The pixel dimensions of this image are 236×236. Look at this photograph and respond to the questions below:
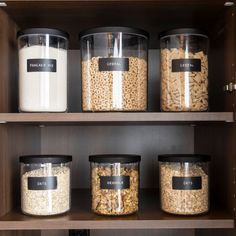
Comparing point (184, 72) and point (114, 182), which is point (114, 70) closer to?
point (184, 72)

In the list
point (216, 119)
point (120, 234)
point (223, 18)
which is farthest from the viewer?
point (120, 234)

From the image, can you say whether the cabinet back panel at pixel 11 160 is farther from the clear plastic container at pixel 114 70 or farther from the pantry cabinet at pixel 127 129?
the clear plastic container at pixel 114 70

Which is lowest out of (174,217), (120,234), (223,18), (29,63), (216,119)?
(120,234)

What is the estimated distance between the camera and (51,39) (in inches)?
39.9

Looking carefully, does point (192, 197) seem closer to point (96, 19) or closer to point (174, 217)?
point (174, 217)

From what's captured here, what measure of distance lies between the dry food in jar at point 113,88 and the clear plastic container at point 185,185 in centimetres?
18

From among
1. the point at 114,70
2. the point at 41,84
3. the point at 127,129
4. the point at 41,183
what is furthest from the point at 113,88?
the point at 127,129

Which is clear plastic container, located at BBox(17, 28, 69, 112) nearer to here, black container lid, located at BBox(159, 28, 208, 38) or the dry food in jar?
the dry food in jar

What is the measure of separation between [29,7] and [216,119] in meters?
0.57

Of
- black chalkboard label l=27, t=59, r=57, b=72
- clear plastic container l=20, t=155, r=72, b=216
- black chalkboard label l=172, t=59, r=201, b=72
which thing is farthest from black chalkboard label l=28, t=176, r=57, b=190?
black chalkboard label l=172, t=59, r=201, b=72

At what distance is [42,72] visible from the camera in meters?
0.97

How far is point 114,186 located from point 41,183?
7.4 inches

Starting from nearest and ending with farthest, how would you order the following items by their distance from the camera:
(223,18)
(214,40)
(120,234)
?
(223,18), (214,40), (120,234)

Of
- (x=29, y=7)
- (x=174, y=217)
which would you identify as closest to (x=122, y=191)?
(x=174, y=217)
